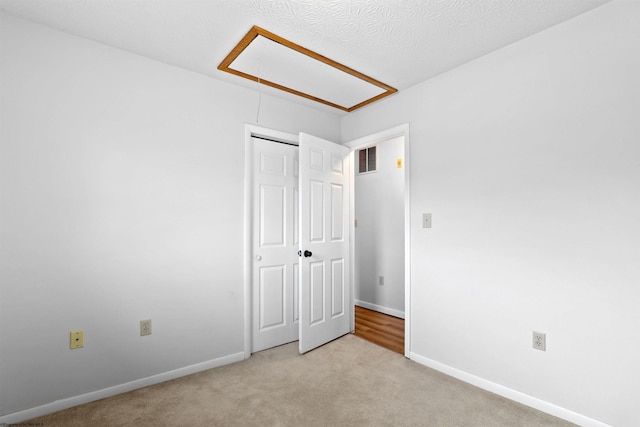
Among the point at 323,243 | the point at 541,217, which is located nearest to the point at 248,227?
the point at 323,243

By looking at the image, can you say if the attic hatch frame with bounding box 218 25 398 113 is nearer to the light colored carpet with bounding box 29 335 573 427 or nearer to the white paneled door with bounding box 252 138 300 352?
the white paneled door with bounding box 252 138 300 352

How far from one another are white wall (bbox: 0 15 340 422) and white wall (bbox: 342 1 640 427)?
1.80 meters

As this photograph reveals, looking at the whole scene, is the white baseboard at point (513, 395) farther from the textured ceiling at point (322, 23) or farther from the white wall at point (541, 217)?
the textured ceiling at point (322, 23)

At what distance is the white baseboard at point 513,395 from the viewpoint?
1772 millimetres

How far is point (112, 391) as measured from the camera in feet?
6.81

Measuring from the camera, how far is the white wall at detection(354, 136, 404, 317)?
395cm

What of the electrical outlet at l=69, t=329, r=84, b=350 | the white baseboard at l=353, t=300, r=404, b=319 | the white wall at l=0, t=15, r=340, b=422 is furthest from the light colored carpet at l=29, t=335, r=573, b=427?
the white baseboard at l=353, t=300, r=404, b=319

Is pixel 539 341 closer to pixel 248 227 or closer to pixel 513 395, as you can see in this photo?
pixel 513 395

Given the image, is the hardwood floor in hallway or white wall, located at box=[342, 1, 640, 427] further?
the hardwood floor in hallway

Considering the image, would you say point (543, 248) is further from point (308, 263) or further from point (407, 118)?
point (308, 263)

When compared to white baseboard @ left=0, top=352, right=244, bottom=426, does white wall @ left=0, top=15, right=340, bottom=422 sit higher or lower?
higher

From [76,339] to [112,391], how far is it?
1.51 feet

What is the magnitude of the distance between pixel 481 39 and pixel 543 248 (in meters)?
1.50

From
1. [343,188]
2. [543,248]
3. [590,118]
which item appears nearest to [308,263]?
[343,188]
